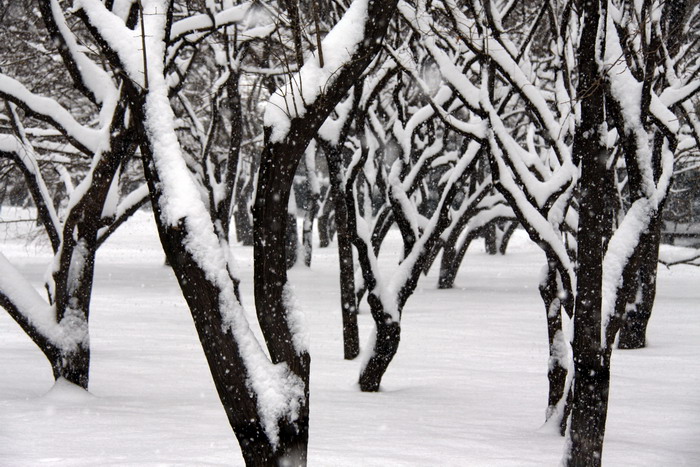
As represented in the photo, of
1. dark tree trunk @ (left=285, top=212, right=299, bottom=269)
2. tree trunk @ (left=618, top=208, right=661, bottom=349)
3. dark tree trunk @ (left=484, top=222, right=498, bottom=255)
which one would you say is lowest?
dark tree trunk @ (left=484, top=222, right=498, bottom=255)

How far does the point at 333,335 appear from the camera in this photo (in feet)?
37.2

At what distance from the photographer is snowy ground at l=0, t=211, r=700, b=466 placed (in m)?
4.92

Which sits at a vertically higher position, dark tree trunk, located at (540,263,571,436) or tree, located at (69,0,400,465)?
tree, located at (69,0,400,465)

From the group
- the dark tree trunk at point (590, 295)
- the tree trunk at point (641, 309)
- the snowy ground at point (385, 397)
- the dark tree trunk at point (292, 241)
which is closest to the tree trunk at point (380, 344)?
the snowy ground at point (385, 397)

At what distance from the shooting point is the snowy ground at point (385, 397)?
492cm

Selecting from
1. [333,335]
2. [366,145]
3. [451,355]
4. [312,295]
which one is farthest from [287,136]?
[312,295]

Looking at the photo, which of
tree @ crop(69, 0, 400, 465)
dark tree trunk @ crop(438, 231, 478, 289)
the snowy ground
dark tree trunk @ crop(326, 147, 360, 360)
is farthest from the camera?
dark tree trunk @ crop(438, 231, 478, 289)

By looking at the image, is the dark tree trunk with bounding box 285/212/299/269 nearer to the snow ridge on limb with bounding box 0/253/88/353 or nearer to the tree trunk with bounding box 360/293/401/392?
the tree trunk with bounding box 360/293/401/392

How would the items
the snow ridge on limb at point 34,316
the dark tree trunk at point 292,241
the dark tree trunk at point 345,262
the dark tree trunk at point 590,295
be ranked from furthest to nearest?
the dark tree trunk at point 292,241, the dark tree trunk at point 345,262, the snow ridge on limb at point 34,316, the dark tree trunk at point 590,295

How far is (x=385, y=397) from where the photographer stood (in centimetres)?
734

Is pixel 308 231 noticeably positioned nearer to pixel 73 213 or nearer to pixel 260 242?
pixel 73 213

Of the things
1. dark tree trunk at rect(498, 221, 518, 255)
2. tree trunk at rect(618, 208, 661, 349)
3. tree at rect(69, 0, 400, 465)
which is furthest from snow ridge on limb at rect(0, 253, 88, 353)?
dark tree trunk at rect(498, 221, 518, 255)

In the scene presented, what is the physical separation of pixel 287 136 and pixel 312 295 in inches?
502

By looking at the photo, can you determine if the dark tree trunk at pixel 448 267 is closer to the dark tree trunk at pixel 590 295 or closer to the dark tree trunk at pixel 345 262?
the dark tree trunk at pixel 345 262
